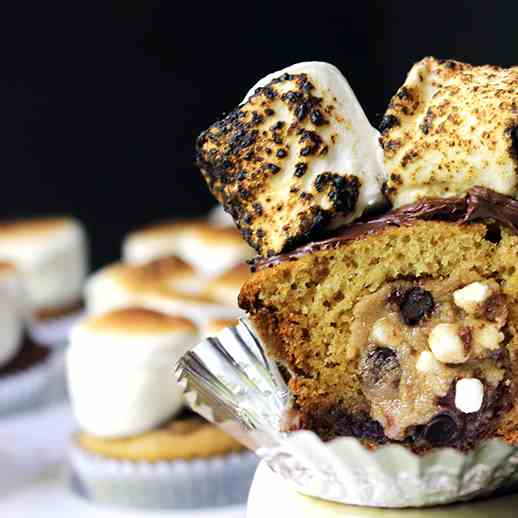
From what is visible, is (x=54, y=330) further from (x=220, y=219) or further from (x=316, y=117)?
(x=316, y=117)

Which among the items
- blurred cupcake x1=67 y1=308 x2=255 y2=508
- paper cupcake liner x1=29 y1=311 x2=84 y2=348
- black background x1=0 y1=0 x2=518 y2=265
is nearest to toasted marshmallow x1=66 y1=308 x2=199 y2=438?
blurred cupcake x1=67 y1=308 x2=255 y2=508

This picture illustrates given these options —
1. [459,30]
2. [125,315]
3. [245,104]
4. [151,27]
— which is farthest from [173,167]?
[245,104]

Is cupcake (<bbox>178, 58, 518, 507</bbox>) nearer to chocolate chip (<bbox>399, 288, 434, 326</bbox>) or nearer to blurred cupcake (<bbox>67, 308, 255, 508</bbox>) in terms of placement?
chocolate chip (<bbox>399, 288, 434, 326</bbox>)

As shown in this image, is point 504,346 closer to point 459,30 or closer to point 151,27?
point 459,30

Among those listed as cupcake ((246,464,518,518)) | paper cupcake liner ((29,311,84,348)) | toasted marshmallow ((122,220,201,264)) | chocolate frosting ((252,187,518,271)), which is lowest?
paper cupcake liner ((29,311,84,348))

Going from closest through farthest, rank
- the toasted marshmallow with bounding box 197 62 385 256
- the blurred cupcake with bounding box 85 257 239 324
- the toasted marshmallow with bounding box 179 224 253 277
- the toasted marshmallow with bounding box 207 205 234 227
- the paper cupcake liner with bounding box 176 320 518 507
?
1. the paper cupcake liner with bounding box 176 320 518 507
2. the toasted marshmallow with bounding box 197 62 385 256
3. the blurred cupcake with bounding box 85 257 239 324
4. the toasted marshmallow with bounding box 179 224 253 277
5. the toasted marshmallow with bounding box 207 205 234 227

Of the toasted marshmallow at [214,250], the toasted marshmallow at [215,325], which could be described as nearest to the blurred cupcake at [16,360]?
the toasted marshmallow at [214,250]
